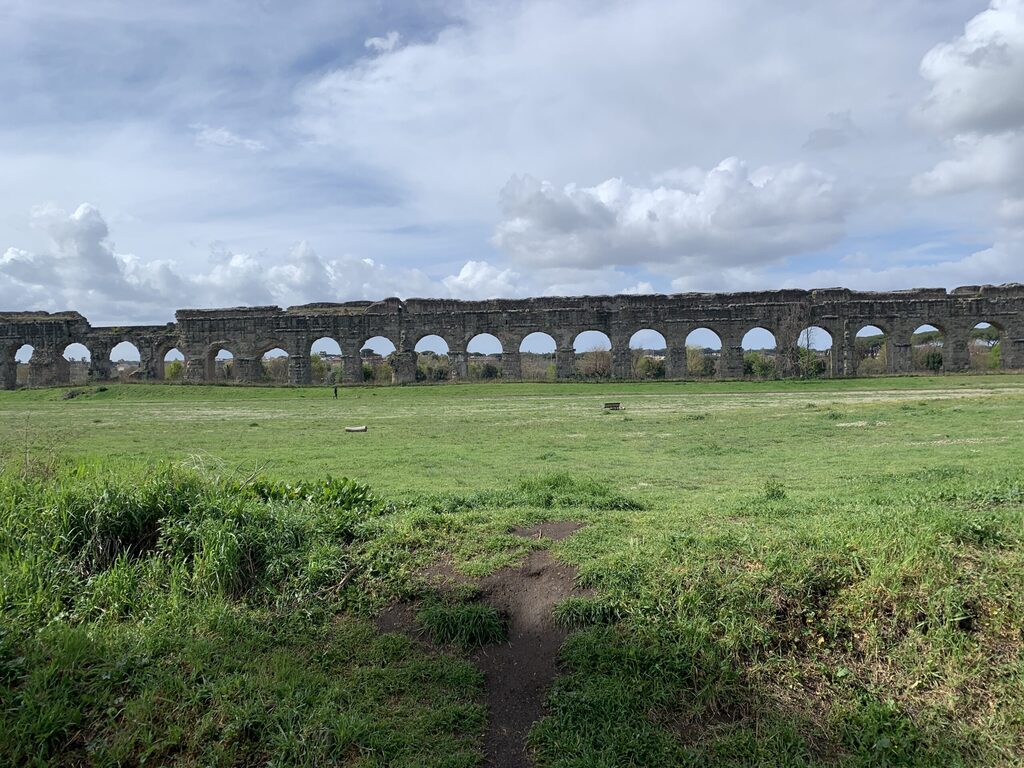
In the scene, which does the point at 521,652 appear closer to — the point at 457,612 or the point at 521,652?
the point at 521,652

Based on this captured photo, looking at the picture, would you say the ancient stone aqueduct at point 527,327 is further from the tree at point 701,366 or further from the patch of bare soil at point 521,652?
the patch of bare soil at point 521,652

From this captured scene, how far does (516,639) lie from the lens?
357 centimetres

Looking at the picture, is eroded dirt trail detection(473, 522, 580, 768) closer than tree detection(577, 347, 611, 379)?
Yes

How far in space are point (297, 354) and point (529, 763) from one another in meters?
31.8

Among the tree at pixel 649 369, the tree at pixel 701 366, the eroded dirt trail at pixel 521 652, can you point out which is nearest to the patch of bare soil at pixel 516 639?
the eroded dirt trail at pixel 521 652

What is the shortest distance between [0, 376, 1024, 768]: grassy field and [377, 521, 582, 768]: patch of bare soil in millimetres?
89

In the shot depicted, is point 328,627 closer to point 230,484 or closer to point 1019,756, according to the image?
point 230,484

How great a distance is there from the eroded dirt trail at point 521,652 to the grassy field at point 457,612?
0.28ft

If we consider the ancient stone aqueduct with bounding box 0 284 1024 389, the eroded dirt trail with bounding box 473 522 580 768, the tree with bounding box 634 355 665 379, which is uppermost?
the ancient stone aqueduct with bounding box 0 284 1024 389

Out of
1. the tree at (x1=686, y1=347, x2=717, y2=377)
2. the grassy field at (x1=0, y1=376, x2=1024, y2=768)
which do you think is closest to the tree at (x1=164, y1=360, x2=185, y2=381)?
the tree at (x1=686, y1=347, x2=717, y2=377)

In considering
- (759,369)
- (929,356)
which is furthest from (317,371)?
(929,356)

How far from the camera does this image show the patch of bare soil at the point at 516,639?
305 cm

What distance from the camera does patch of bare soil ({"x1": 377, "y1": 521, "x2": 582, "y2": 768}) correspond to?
3049 millimetres

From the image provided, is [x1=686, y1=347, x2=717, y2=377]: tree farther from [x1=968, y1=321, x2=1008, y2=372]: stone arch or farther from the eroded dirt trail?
the eroded dirt trail
